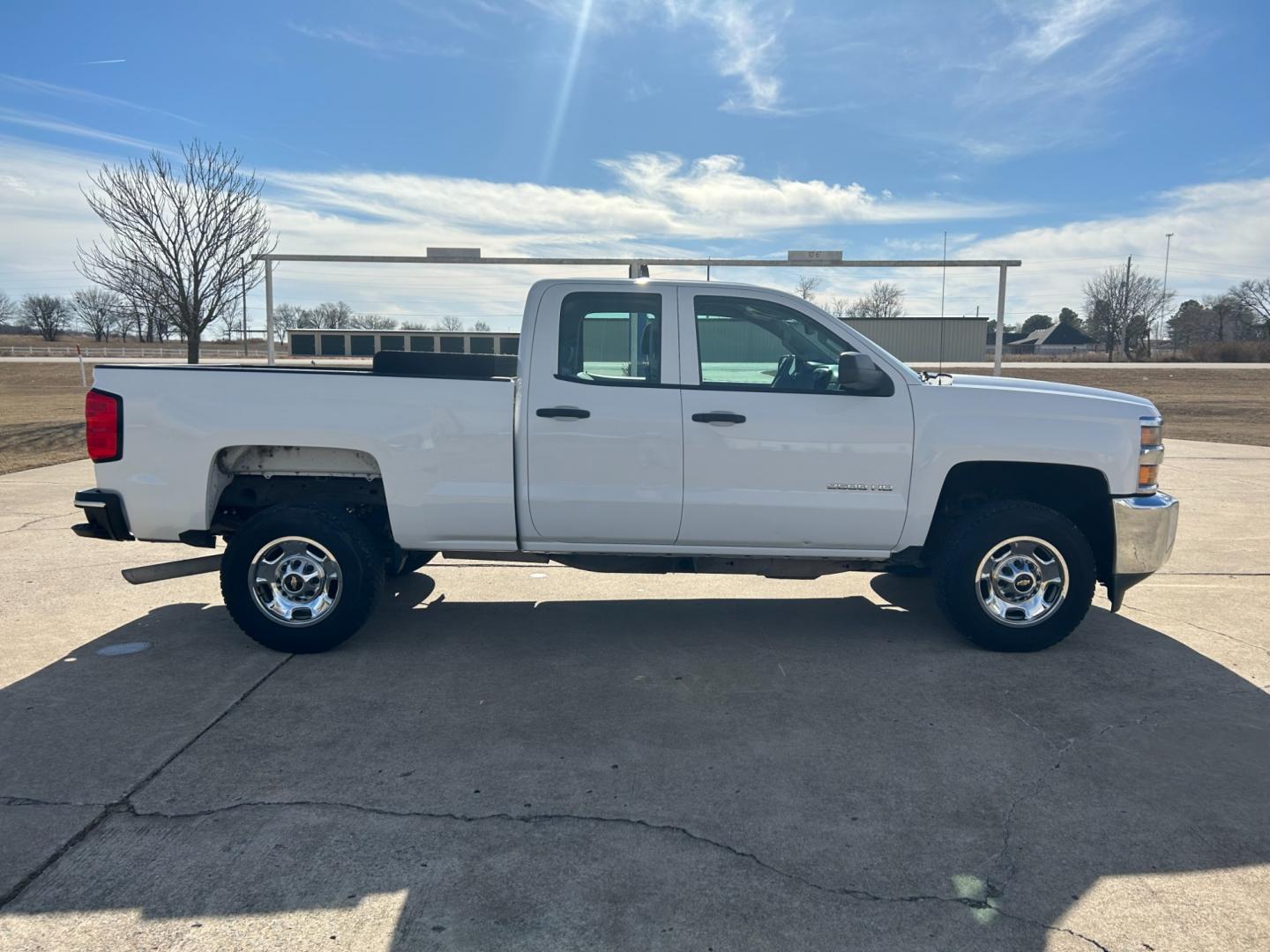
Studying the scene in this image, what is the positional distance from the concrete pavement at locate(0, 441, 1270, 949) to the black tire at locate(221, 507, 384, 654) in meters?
0.17

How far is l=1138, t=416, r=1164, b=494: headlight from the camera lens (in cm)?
485

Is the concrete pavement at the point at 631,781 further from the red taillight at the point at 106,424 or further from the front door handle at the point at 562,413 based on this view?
the front door handle at the point at 562,413

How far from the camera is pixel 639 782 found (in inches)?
137

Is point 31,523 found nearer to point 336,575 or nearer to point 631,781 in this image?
point 336,575

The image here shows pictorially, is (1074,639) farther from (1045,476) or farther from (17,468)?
(17,468)

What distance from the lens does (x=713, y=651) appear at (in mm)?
5043

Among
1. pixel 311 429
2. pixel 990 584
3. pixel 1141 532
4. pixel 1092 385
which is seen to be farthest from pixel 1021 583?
pixel 1092 385

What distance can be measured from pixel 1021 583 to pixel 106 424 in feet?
17.0

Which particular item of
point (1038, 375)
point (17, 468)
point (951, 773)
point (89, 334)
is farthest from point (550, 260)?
point (89, 334)

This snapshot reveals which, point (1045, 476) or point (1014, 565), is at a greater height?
point (1045, 476)

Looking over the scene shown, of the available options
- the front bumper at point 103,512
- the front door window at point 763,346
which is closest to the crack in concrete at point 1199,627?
the front door window at point 763,346

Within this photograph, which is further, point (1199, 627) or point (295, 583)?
point (1199, 627)

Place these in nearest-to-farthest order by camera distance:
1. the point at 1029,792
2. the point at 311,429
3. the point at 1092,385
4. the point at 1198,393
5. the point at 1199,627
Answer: the point at 1029,792, the point at 311,429, the point at 1199,627, the point at 1092,385, the point at 1198,393

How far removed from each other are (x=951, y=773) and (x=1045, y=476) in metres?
2.27
